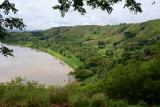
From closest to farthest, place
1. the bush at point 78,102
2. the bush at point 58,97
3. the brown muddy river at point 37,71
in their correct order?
the bush at point 78,102
the bush at point 58,97
the brown muddy river at point 37,71

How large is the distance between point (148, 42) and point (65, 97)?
113 m

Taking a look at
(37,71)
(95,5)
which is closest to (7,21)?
(95,5)

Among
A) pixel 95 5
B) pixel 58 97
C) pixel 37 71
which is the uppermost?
pixel 95 5

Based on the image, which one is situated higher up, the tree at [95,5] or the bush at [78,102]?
the tree at [95,5]

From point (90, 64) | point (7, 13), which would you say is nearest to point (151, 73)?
point (7, 13)

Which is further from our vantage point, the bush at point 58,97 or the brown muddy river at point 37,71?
the brown muddy river at point 37,71

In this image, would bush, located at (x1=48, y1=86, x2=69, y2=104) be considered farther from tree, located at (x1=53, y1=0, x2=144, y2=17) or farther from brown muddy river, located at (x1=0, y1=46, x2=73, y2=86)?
brown muddy river, located at (x1=0, y1=46, x2=73, y2=86)

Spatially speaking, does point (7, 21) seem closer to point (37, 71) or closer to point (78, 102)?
point (78, 102)

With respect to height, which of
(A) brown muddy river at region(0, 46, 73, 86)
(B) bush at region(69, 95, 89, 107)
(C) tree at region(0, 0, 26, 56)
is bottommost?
(A) brown muddy river at region(0, 46, 73, 86)

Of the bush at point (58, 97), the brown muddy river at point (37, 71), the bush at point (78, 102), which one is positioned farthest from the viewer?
the brown muddy river at point (37, 71)

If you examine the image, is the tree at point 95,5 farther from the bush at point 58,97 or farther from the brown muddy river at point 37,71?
the brown muddy river at point 37,71

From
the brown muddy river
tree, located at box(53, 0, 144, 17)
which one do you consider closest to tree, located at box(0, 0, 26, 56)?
tree, located at box(53, 0, 144, 17)

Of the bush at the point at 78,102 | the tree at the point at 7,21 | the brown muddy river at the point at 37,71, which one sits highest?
the tree at the point at 7,21

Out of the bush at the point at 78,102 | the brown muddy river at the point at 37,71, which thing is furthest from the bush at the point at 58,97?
the brown muddy river at the point at 37,71
